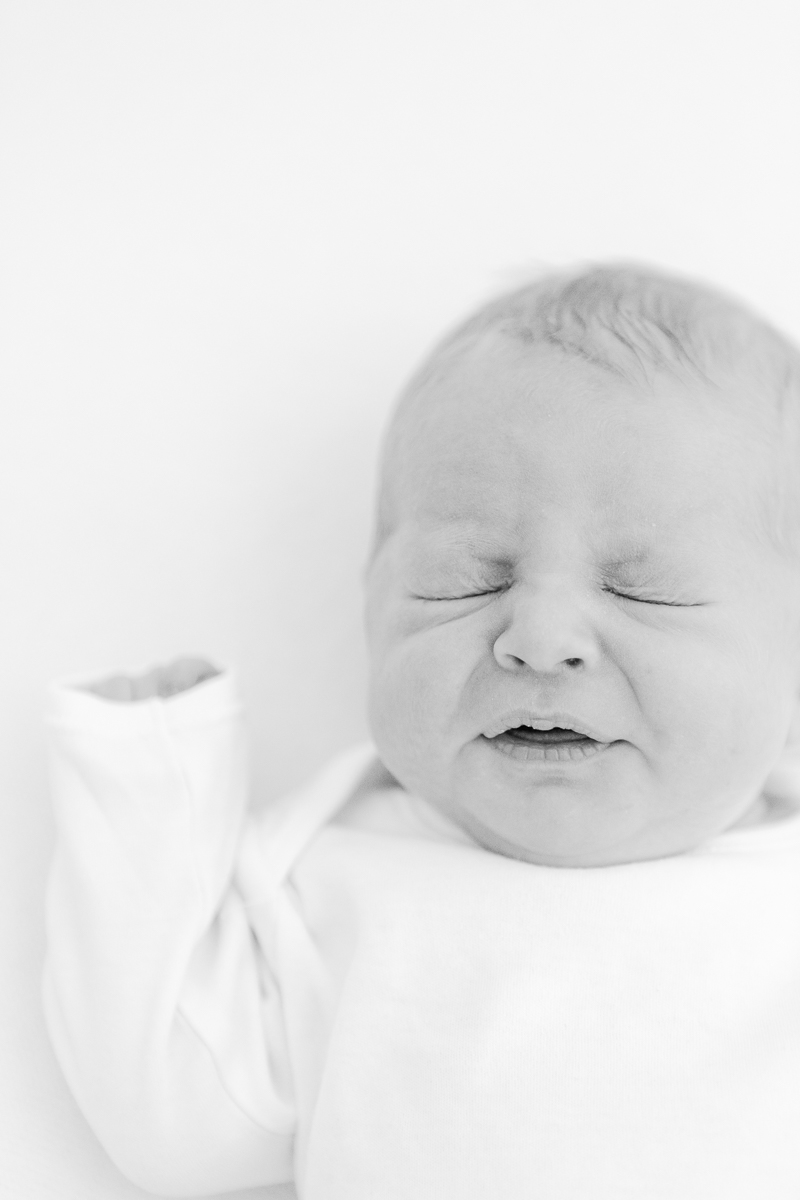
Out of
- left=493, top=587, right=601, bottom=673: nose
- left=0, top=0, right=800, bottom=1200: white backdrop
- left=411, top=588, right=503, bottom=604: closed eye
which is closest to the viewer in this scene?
left=493, top=587, right=601, bottom=673: nose

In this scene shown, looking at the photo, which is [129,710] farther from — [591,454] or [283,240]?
[283,240]

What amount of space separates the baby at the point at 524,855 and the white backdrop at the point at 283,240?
29cm

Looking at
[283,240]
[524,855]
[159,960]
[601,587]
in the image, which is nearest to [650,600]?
[601,587]

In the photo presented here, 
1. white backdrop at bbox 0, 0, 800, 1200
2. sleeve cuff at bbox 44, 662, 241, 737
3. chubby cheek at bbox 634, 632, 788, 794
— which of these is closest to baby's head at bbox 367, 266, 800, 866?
chubby cheek at bbox 634, 632, 788, 794

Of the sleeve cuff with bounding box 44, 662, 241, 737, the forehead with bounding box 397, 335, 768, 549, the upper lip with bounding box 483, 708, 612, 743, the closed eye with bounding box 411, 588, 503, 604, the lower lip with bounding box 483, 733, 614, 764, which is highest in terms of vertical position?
the forehead with bounding box 397, 335, 768, 549

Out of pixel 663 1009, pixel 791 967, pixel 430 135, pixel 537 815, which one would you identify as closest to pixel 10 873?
pixel 537 815

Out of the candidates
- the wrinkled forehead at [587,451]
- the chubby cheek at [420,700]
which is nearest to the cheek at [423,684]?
the chubby cheek at [420,700]

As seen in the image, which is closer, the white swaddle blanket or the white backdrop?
the white swaddle blanket

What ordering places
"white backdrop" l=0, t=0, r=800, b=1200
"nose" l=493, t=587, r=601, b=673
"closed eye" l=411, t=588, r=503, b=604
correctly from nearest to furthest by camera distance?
"nose" l=493, t=587, r=601, b=673 < "closed eye" l=411, t=588, r=503, b=604 < "white backdrop" l=0, t=0, r=800, b=1200

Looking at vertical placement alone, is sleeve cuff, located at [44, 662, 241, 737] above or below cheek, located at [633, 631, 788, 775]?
below

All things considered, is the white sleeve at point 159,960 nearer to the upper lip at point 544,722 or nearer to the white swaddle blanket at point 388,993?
the white swaddle blanket at point 388,993

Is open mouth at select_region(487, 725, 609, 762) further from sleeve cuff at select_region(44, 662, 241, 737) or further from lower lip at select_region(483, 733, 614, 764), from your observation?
sleeve cuff at select_region(44, 662, 241, 737)

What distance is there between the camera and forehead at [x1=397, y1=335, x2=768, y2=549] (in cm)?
112

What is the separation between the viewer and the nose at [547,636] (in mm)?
1062
